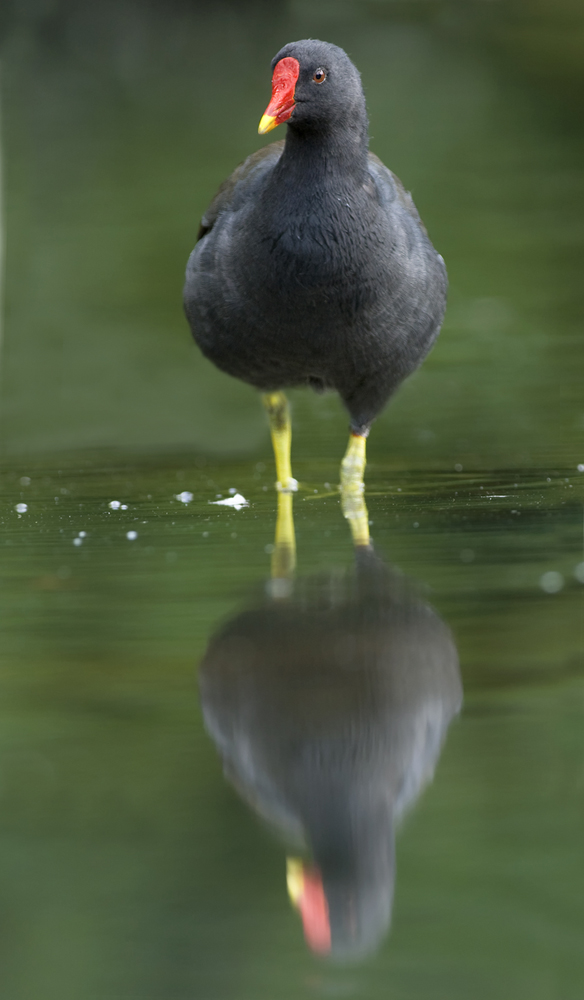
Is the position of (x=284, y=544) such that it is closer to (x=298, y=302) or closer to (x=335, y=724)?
(x=298, y=302)

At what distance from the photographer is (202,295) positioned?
13.6 feet

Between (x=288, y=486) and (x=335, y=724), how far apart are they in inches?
99.5

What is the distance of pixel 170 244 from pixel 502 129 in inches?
129

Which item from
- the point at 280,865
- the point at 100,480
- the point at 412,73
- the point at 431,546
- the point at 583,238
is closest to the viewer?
the point at 280,865

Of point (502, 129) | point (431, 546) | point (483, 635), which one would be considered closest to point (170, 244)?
point (502, 129)

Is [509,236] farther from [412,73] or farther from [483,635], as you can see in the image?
[483,635]

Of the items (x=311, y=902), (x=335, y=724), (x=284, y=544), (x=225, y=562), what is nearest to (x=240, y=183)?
(x=284, y=544)

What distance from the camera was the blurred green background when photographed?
245 inches

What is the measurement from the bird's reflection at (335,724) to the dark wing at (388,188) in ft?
5.07

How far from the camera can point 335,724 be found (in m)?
2.03

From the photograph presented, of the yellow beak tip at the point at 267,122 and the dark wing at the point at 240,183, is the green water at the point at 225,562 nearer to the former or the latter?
the dark wing at the point at 240,183

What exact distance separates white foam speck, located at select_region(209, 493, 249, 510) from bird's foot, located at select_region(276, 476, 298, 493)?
0.24 m

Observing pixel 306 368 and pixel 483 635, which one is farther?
pixel 306 368

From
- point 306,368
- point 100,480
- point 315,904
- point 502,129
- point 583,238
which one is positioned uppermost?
point 502,129
